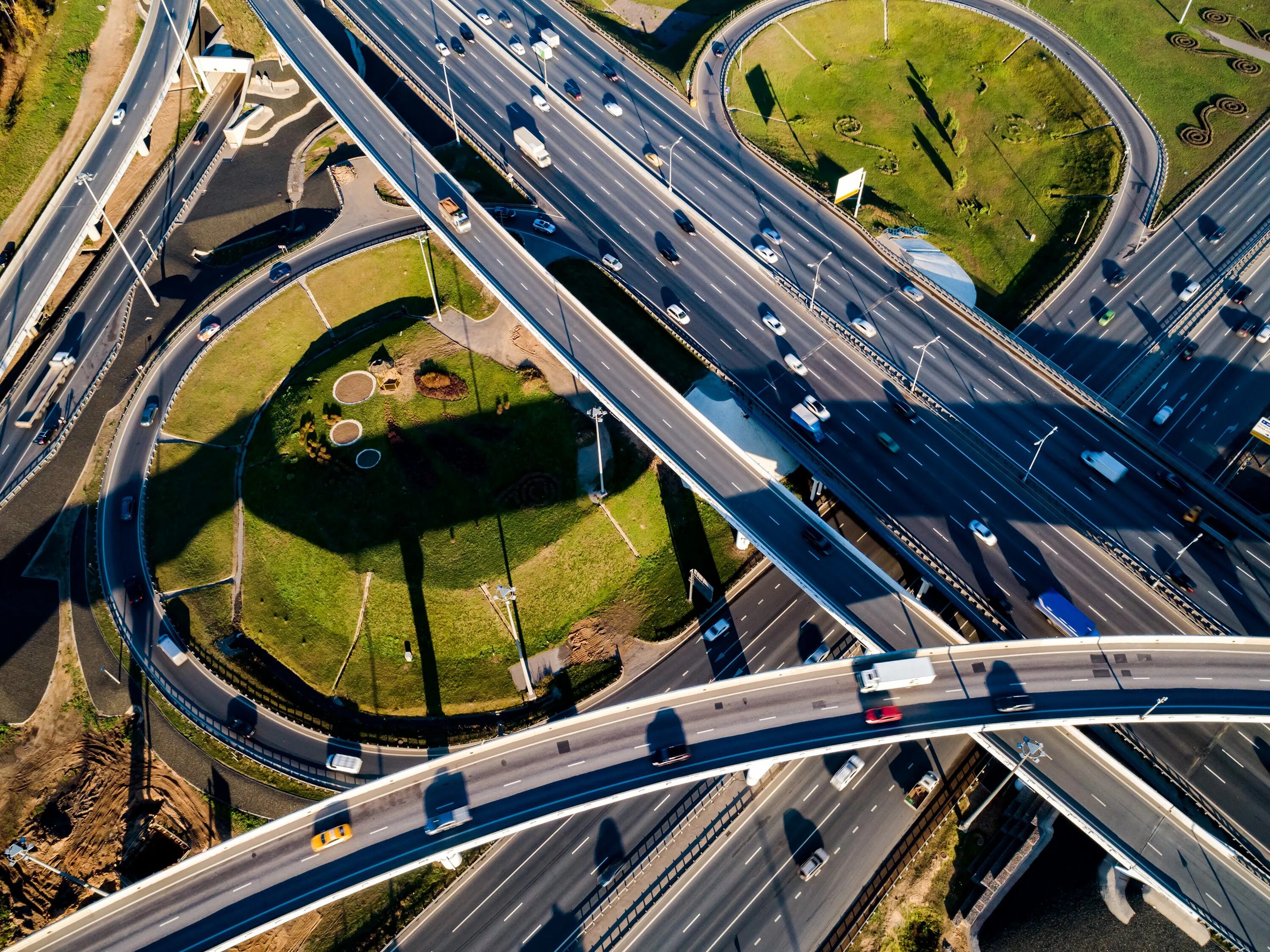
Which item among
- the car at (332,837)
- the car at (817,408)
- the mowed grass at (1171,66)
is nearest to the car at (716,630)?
the car at (817,408)

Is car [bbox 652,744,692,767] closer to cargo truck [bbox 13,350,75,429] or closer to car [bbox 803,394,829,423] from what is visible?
car [bbox 803,394,829,423]

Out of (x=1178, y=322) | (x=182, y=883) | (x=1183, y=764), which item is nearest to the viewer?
(x=182, y=883)

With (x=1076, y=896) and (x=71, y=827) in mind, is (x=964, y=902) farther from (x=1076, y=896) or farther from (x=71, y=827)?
(x=71, y=827)

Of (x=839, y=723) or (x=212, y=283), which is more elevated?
(x=212, y=283)

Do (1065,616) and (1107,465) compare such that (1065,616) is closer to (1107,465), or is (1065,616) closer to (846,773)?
(1107,465)

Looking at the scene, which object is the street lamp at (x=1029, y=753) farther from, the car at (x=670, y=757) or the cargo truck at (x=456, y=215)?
the cargo truck at (x=456, y=215)

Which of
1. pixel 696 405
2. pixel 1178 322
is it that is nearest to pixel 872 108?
pixel 1178 322
